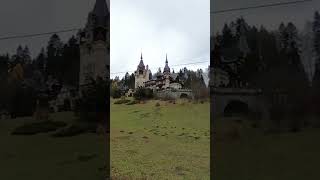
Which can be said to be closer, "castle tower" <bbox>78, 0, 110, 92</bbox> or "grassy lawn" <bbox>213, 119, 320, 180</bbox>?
"grassy lawn" <bbox>213, 119, 320, 180</bbox>

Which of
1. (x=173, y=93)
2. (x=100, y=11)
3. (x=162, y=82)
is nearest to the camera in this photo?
(x=100, y=11)

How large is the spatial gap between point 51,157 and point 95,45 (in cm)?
142

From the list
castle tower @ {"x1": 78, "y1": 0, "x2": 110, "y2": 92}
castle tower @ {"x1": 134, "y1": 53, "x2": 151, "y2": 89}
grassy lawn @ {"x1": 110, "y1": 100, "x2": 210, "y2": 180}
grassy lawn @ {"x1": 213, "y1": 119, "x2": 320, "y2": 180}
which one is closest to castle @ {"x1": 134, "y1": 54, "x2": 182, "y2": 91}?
castle tower @ {"x1": 134, "y1": 53, "x2": 151, "y2": 89}

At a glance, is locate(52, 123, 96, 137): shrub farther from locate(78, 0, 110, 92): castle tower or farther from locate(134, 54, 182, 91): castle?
locate(134, 54, 182, 91): castle

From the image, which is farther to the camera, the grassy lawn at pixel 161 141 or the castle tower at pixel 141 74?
the castle tower at pixel 141 74

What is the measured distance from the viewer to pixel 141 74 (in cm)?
1018

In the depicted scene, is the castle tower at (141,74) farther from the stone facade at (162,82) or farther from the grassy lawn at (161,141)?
the grassy lawn at (161,141)

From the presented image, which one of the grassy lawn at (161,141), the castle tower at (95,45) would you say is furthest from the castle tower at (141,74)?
the castle tower at (95,45)

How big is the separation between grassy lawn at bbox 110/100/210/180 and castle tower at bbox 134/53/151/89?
64 cm

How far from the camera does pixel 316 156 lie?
4.84m

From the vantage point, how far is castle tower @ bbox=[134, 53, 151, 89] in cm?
999

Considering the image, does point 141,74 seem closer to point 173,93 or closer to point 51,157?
point 173,93

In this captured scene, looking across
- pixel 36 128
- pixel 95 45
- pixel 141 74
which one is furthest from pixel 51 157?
pixel 141 74

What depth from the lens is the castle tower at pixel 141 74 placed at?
9.99 metres
